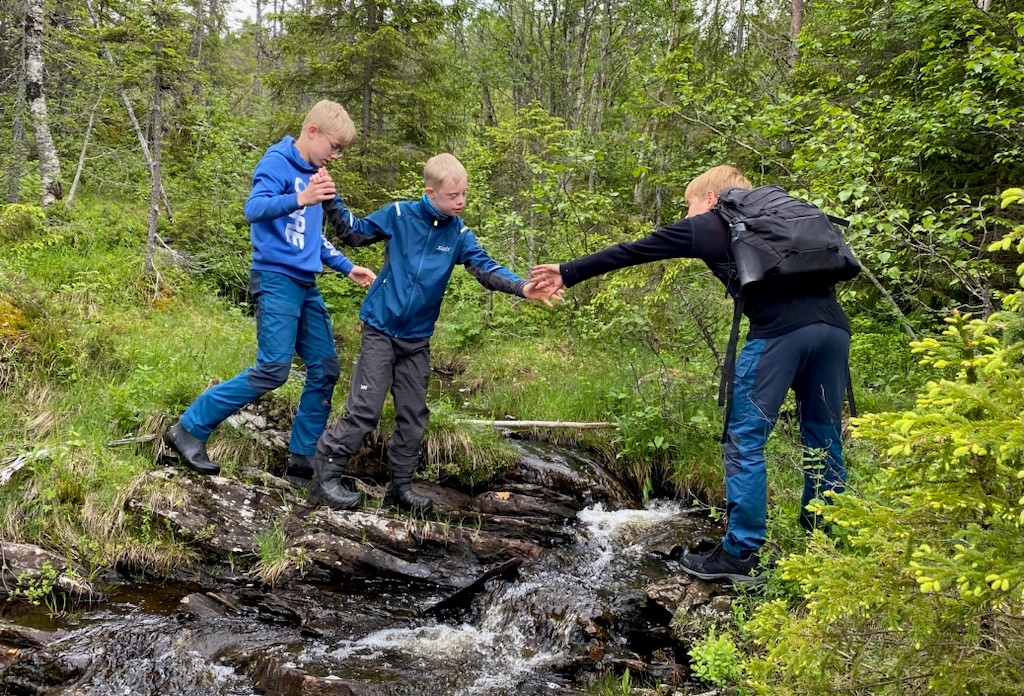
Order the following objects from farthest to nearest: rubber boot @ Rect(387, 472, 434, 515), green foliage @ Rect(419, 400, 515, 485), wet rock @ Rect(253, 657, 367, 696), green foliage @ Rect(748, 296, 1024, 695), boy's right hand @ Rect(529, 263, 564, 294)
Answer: green foliage @ Rect(419, 400, 515, 485) < rubber boot @ Rect(387, 472, 434, 515) < boy's right hand @ Rect(529, 263, 564, 294) < wet rock @ Rect(253, 657, 367, 696) < green foliage @ Rect(748, 296, 1024, 695)

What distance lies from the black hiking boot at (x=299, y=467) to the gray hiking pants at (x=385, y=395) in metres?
0.49

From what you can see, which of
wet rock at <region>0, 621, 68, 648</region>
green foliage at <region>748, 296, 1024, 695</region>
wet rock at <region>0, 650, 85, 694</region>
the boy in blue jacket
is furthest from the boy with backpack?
wet rock at <region>0, 621, 68, 648</region>

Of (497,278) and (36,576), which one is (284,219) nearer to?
(497,278)

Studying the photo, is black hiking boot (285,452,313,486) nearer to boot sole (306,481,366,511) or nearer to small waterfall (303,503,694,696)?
boot sole (306,481,366,511)

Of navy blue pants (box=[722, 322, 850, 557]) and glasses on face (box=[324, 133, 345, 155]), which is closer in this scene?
navy blue pants (box=[722, 322, 850, 557])

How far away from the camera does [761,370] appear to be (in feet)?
12.8

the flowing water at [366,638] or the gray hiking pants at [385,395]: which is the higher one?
the gray hiking pants at [385,395]

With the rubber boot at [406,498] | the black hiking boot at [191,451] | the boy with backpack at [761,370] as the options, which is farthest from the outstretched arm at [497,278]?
the black hiking boot at [191,451]

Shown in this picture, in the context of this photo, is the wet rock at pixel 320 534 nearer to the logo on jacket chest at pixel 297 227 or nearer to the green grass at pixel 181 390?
the green grass at pixel 181 390

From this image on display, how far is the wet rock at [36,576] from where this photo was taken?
389 centimetres

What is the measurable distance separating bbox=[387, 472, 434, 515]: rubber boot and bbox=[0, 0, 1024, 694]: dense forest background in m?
0.77

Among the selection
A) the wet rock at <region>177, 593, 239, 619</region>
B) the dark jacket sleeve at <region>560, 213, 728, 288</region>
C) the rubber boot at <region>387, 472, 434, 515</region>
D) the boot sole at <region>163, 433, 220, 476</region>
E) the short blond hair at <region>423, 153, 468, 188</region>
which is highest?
the short blond hair at <region>423, 153, 468, 188</region>

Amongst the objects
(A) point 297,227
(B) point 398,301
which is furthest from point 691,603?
(A) point 297,227

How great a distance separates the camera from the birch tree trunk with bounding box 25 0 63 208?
11.1 m
